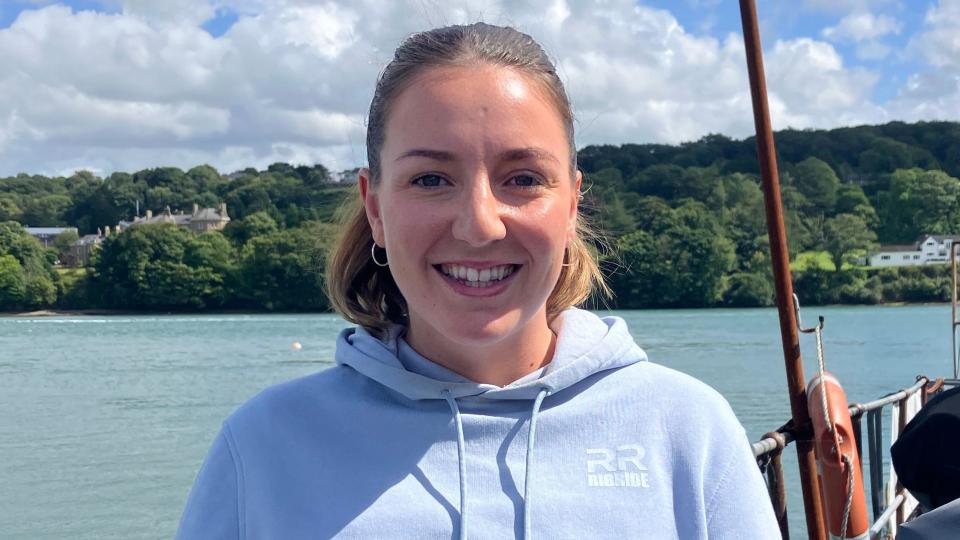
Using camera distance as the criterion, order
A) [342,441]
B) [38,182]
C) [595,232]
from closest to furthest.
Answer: [342,441]
[595,232]
[38,182]

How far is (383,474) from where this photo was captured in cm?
160

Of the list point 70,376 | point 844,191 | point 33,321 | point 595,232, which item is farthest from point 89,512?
point 844,191

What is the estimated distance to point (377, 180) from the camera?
1.69 metres

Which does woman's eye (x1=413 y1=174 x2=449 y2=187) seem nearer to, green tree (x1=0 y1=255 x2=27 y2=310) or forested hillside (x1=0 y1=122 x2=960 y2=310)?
forested hillside (x1=0 y1=122 x2=960 y2=310)

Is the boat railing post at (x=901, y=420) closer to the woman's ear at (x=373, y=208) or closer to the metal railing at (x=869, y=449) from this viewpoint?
the metal railing at (x=869, y=449)

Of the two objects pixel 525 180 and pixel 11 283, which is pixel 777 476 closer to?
pixel 525 180

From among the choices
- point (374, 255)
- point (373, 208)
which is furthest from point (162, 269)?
point (373, 208)

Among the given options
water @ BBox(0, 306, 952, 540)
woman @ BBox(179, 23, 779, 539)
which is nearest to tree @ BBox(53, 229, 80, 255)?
water @ BBox(0, 306, 952, 540)

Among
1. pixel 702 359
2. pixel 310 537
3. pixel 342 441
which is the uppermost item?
pixel 342 441

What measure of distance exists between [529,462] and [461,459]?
0.10 m

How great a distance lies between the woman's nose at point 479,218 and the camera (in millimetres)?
1539

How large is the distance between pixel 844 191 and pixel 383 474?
94839mm

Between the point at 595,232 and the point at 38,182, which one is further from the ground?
the point at 38,182

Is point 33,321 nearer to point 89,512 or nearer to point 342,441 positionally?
point 89,512
